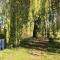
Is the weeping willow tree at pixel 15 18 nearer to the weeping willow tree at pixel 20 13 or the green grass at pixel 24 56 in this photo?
the weeping willow tree at pixel 20 13

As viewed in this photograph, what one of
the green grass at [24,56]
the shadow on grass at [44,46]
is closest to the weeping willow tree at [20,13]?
the green grass at [24,56]

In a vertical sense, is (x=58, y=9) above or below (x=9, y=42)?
above

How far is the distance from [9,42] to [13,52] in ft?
2.35

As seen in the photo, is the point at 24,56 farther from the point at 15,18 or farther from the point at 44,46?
the point at 44,46

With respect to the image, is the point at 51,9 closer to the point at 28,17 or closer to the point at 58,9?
the point at 58,9

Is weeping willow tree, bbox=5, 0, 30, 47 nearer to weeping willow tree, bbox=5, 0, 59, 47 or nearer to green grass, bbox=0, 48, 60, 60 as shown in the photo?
weeping willow tree, bbox=5, 0, 59, 47

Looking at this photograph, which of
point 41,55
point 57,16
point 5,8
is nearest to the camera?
point 41,55

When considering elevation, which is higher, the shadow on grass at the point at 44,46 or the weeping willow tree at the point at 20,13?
the weeping willow tree at the point at 20,13

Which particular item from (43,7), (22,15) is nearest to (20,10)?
(22,15)

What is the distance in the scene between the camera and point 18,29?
13391 mm

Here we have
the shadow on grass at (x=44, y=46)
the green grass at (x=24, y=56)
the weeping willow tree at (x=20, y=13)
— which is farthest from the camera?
the shadow on grass at (x=44, y=46)

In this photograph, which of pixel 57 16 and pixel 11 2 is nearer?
pixel 11 2

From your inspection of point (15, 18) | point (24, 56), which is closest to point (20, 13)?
point (15, 18)

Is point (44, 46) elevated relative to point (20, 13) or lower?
lower
